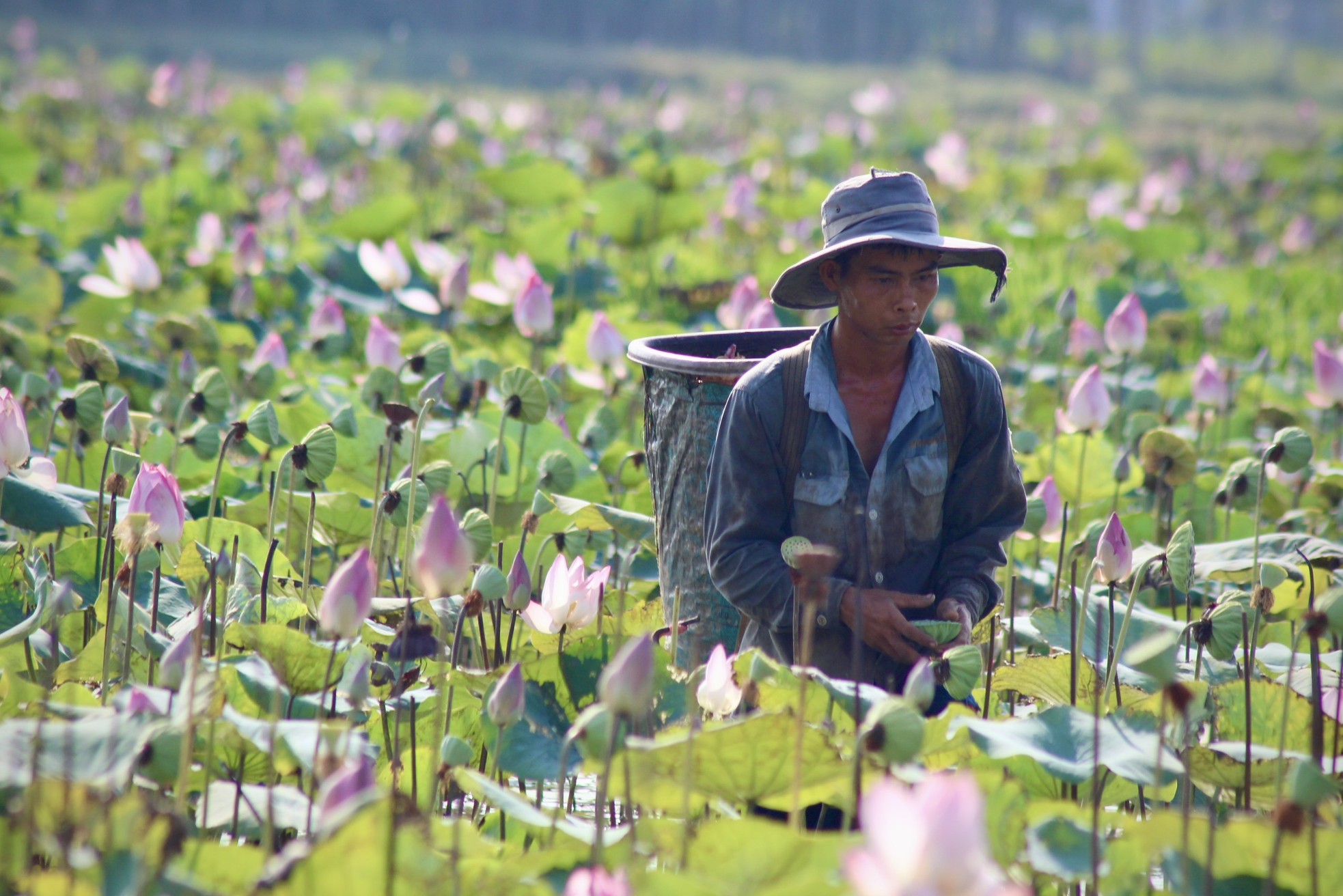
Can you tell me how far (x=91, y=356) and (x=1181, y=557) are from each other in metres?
1.95

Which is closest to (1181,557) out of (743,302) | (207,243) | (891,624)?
(891,624)

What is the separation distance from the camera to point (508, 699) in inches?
56.8

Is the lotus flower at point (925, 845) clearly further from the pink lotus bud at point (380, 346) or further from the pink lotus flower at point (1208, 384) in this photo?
the pink lotus flower at point (1208, 384)

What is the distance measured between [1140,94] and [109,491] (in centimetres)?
2985

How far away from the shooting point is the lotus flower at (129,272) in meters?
3.75

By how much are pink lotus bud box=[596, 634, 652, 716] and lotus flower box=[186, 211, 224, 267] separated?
381cm

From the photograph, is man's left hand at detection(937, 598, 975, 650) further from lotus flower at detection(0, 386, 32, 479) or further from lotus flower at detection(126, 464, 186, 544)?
lotus flower at detection(0, 386, 32, 479)

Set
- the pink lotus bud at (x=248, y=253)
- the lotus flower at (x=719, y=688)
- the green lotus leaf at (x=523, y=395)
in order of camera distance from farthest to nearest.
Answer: the pink lotus bud at (x=248, y=253), the green lotus leaf at (x=523, y=395), the lotus flower at (x=719, y=688)

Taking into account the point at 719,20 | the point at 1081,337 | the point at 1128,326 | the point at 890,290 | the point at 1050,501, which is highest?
the point at 719,20

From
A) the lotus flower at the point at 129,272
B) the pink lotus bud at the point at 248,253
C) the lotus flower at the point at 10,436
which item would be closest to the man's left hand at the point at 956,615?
the lotus flower at the point at 10,436

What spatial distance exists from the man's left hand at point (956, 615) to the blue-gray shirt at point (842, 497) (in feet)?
0.09

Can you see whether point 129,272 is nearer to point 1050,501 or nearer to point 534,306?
point 534,306

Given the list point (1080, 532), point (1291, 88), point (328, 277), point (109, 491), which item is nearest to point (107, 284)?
point (328, 277)

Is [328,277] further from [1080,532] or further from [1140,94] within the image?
[1140,94]
